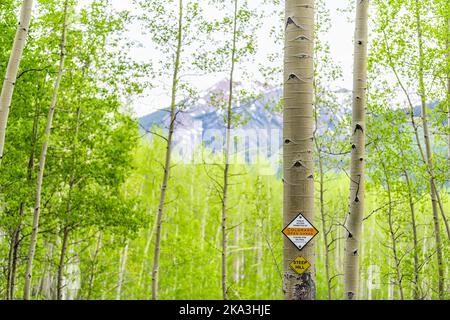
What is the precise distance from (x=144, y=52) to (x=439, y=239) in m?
8.01

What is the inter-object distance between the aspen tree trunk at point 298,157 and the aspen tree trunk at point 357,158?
2384mm

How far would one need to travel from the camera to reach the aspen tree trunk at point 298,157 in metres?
3.28

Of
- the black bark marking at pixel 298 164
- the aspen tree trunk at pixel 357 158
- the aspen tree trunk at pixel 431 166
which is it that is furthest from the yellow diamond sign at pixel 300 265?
the aspen tree trunk at pixel 431 166

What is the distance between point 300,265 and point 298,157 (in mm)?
673

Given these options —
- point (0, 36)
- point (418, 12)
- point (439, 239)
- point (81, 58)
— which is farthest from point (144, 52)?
point (439, 239)

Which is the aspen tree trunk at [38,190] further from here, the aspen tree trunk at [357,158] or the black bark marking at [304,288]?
→ the black bark marking at [304,288]

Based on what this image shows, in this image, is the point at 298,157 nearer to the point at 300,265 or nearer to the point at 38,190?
the point at 300,265

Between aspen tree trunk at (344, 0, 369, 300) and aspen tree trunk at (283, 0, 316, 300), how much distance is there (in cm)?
238

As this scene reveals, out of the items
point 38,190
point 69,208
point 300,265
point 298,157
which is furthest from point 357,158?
point 69,208

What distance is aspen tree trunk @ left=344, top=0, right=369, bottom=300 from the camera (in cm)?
559
